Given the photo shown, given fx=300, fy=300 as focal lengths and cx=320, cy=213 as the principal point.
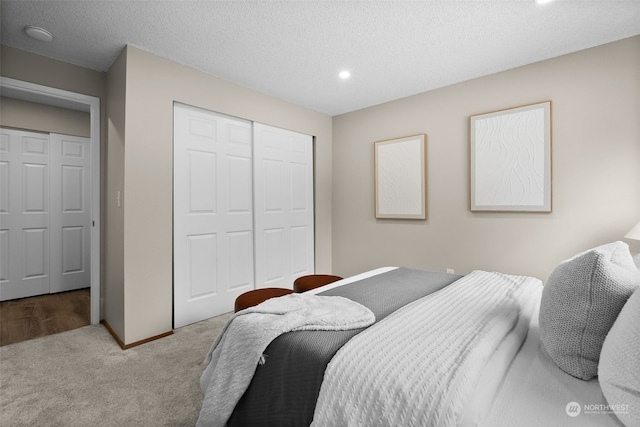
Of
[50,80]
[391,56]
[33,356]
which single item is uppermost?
[391,56]

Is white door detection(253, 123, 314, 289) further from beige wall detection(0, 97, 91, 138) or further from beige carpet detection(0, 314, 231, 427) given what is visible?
beige wall detection(0, 97, 91, 138)

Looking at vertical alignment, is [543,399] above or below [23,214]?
below

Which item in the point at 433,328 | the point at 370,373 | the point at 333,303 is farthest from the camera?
the point at 333,303

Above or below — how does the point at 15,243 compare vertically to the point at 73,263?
above

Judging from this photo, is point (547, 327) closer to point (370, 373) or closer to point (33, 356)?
point (370, 373)

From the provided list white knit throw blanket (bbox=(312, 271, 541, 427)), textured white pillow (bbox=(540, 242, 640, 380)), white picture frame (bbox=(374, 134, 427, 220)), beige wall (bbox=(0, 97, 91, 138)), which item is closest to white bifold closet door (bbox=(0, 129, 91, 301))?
beige wall (bbox=(0, 97, 91, 138))

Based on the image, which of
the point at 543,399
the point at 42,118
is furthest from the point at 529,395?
the point at 42,118

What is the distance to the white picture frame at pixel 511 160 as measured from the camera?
2779 mm

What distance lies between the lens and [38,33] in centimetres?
227

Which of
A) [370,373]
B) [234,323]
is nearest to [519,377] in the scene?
[370,373]

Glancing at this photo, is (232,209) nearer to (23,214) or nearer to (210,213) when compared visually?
(210,213)

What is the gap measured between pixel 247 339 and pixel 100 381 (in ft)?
4.72

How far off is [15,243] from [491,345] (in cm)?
505

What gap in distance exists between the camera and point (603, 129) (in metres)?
2.52
